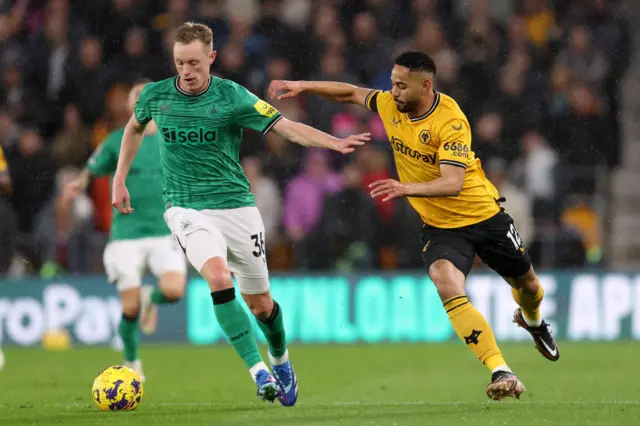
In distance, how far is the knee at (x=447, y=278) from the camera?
346 inches

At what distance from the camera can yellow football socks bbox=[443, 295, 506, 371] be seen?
342 inches

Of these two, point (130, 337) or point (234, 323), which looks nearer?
point (234, 323)

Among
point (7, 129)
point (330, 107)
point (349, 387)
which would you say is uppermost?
point (330, 107)

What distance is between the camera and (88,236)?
16891mm

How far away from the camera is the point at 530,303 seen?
396 inches

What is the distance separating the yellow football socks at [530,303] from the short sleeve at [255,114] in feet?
8.46

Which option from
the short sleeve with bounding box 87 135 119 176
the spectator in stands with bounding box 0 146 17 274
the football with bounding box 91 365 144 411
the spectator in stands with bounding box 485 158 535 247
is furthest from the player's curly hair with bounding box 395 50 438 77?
the spectator in stands with bounding box 0 146 17 274

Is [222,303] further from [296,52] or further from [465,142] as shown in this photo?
[296,52]

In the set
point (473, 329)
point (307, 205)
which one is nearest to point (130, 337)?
point (473, 329)

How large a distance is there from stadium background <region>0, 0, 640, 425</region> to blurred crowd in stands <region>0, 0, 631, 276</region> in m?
0.03

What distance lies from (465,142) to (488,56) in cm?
977

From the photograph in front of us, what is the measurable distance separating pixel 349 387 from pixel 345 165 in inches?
273

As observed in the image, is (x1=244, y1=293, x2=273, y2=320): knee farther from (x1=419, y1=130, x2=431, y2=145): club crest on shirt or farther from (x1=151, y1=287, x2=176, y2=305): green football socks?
(x1=151, y1=287, x2=176, y2=305): green football socks

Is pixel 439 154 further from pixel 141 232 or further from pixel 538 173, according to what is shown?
pixel 538 173
